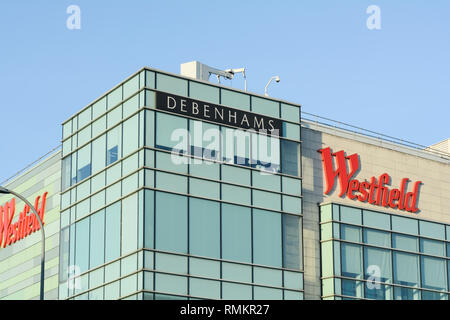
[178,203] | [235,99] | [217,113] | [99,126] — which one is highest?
[235,99]

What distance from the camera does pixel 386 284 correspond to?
42.9 metres

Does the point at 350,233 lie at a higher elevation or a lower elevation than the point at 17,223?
lower

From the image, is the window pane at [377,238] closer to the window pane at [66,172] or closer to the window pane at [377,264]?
the window pane at [377,264]

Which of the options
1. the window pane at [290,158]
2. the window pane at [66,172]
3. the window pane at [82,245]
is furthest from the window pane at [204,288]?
the window pane at [66,172]

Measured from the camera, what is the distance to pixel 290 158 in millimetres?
42219

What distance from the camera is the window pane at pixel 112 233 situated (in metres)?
38.5

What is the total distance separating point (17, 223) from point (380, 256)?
19.8 meters

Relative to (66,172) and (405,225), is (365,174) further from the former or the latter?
(66,172)

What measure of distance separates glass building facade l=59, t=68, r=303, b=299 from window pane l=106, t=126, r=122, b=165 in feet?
0.15

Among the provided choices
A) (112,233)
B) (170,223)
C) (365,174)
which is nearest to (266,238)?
(170,223)

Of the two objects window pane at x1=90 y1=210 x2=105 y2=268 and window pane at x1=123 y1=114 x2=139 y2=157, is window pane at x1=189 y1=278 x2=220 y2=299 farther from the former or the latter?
window pane at x1=123 y1=114 x2=139 y2=157

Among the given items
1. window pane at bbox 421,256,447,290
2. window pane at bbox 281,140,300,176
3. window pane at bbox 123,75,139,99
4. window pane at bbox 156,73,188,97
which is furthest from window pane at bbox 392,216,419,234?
window pane at bbox 123,75,139,99
